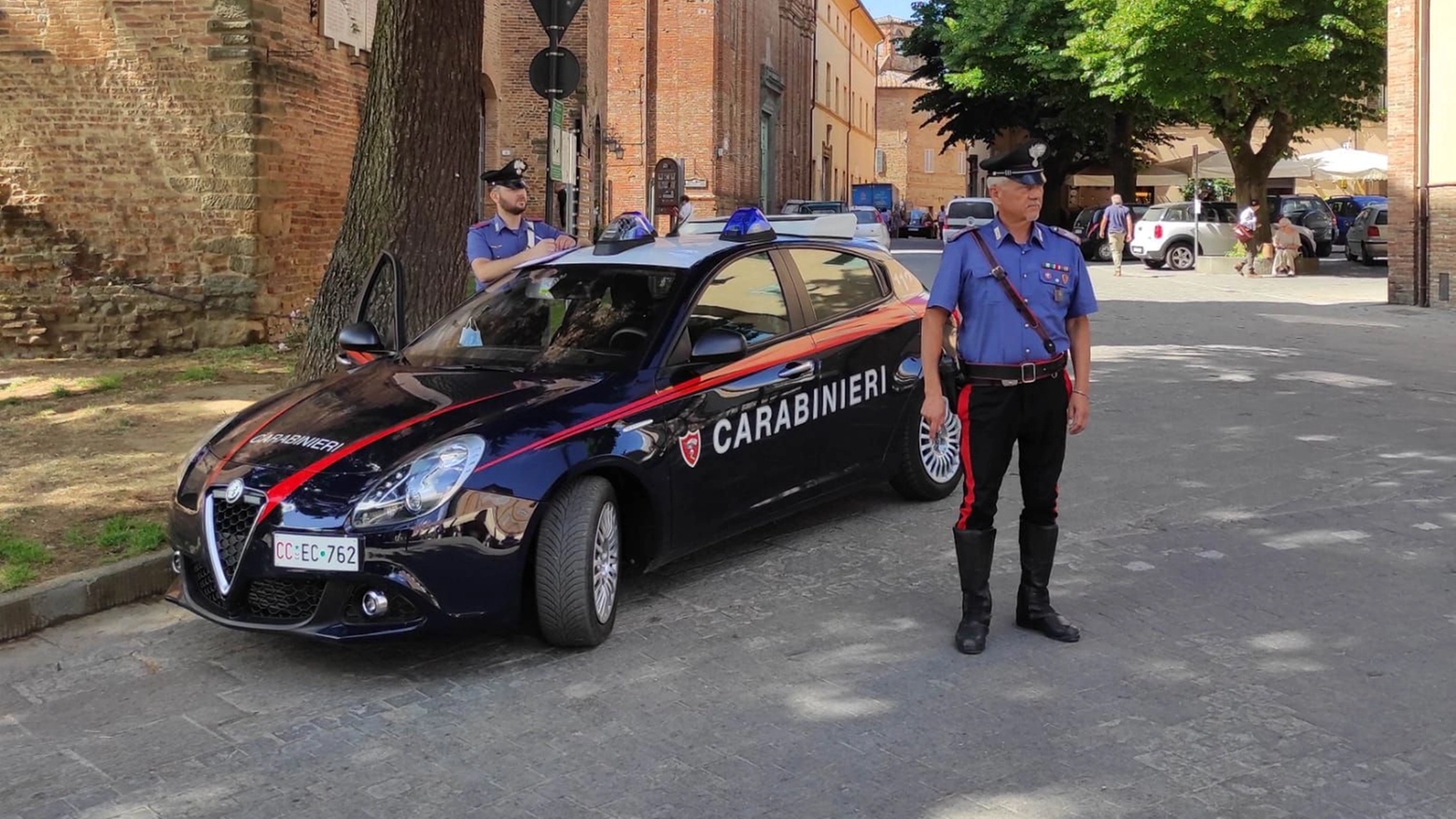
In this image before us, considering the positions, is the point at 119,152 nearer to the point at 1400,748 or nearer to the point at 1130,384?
the point at 1130,384

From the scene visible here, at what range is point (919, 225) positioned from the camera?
76688 mm

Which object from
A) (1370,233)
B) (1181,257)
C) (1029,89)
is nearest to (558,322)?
(1181,257)

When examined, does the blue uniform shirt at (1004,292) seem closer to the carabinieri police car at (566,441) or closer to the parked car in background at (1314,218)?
the carabinieri police car at (566,441)

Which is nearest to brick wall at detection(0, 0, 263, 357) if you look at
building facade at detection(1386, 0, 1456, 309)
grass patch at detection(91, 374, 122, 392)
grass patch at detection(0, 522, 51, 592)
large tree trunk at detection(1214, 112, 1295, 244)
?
grass patch at detection(91, 374, 122, 392)

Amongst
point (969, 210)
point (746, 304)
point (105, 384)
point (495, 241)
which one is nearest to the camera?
point (746, 304)

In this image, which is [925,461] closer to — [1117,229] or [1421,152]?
[1421,152]

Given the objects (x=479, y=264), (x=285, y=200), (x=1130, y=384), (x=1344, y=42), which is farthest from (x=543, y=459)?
(x=1344, y=42)

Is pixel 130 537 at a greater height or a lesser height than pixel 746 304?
lesser

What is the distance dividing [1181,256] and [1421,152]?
40.4 feet

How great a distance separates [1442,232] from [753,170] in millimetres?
36664

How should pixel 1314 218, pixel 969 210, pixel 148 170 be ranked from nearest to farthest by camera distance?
1. pixel 148 170
2. pixel 1314 218
3. pixel 969 210

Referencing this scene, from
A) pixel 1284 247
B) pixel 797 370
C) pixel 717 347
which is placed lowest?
pixel 797 370

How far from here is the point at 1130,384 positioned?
40.7ft

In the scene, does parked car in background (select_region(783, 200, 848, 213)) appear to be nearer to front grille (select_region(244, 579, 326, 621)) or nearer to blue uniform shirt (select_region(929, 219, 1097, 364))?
blue uniform shirt (select_region(929, 219, 1097, 364))
